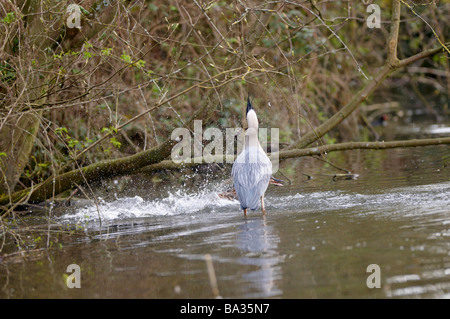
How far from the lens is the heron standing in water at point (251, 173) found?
732 centimetres

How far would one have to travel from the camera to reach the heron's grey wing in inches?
287

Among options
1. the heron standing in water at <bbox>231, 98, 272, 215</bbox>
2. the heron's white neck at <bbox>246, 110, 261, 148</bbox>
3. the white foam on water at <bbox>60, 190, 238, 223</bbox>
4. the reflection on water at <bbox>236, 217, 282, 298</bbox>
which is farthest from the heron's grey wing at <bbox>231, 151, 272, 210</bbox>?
the white foam on water at <bbox>60, 190, 238, 223</bbox>

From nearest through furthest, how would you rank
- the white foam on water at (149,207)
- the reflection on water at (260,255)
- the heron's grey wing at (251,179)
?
the reflection on water at (260,255), the heron's grey wing at (251,179), the white foam on water at (149,207)

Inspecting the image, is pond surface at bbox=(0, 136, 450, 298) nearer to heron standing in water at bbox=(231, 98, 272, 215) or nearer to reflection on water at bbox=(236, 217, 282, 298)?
reflection on water at bbox=(236, 217, 282, 298)

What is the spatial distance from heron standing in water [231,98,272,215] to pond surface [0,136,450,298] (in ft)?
0.67

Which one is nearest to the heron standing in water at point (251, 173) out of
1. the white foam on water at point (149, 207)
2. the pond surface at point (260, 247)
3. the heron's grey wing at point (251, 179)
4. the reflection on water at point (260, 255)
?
the heron's grey wing at point (251, 179)

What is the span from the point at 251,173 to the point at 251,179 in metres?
0.10

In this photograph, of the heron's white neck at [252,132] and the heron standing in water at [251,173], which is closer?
the heron standing in water at [251,173]

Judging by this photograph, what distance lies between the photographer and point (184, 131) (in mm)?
9273

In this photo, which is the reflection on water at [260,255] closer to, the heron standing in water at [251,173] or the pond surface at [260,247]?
the pond surface at [260,247]

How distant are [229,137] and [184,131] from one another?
1991 mm

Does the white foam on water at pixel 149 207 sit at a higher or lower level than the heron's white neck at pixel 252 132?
lower

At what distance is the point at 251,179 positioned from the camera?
7574 mm

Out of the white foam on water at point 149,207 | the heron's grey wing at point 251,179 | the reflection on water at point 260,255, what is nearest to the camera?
the reflection on water at point 260,255
